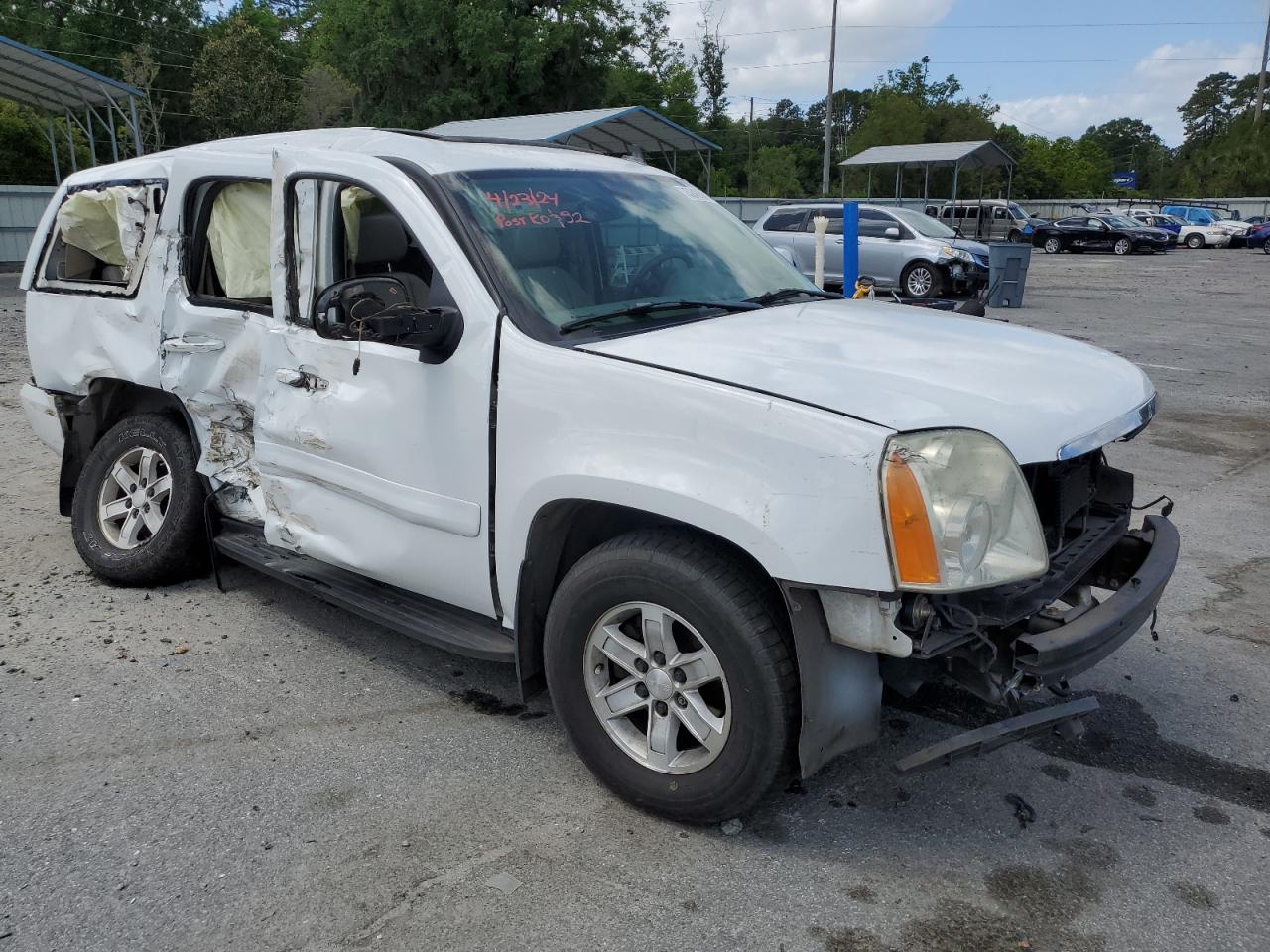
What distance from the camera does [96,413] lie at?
5.01 m

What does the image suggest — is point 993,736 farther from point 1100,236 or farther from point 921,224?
point 1100,236

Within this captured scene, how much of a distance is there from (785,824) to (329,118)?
4427 cm

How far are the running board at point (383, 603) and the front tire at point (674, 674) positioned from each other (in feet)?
0.98

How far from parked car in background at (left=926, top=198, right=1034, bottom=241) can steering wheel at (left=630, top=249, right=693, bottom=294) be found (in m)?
34.4

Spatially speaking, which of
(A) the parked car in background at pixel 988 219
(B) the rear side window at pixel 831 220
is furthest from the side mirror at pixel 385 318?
(A) the parked car in background at pixel 988 219

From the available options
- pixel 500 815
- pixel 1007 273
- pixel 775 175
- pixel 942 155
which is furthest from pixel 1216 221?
pixel 500 815

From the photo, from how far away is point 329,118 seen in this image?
42.4 metres

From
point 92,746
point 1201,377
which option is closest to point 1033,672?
point 92,746

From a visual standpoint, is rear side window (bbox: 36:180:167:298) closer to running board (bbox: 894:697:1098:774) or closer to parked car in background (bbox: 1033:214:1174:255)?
running board (bbox: 894:697:1098:774)

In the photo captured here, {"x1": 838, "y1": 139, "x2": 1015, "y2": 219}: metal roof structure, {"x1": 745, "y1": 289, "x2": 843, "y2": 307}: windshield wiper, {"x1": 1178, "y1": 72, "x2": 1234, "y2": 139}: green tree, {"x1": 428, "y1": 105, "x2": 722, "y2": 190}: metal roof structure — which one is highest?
{"x1": 1178, "y1": 72, "x2": 1234, "y2": 139}: green tree

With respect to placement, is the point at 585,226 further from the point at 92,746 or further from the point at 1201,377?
the point at 1201,377

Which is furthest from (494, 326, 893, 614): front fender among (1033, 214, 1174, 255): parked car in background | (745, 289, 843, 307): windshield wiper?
(1033, 214, 1174, 255): parked car in background

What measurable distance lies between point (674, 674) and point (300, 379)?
180cm

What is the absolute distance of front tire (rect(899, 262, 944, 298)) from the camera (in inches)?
733
